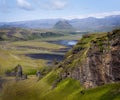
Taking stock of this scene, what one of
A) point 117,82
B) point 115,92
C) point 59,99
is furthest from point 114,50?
point 59,99

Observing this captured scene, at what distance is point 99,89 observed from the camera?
186 m

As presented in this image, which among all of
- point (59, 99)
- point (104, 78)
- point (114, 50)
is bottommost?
point (59, 99)

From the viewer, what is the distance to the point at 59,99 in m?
199

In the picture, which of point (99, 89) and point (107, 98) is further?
point (99, 89)

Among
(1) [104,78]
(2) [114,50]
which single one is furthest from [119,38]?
(1) [104,78]

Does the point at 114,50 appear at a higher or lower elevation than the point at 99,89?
higher

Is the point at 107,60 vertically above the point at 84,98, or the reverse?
the point at 107,60

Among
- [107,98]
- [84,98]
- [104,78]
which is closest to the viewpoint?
[107,98]

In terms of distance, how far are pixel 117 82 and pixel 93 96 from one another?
16.0 metres

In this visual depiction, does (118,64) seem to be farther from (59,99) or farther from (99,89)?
(59,99)

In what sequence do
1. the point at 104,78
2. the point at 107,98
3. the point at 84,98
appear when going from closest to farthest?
the point at 107,98 < the point at 84,98 < the point at 104,78

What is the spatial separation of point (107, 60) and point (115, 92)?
101ft

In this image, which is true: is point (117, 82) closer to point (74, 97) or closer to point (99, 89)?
point (99, 89)

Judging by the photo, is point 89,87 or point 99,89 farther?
point 89,87
